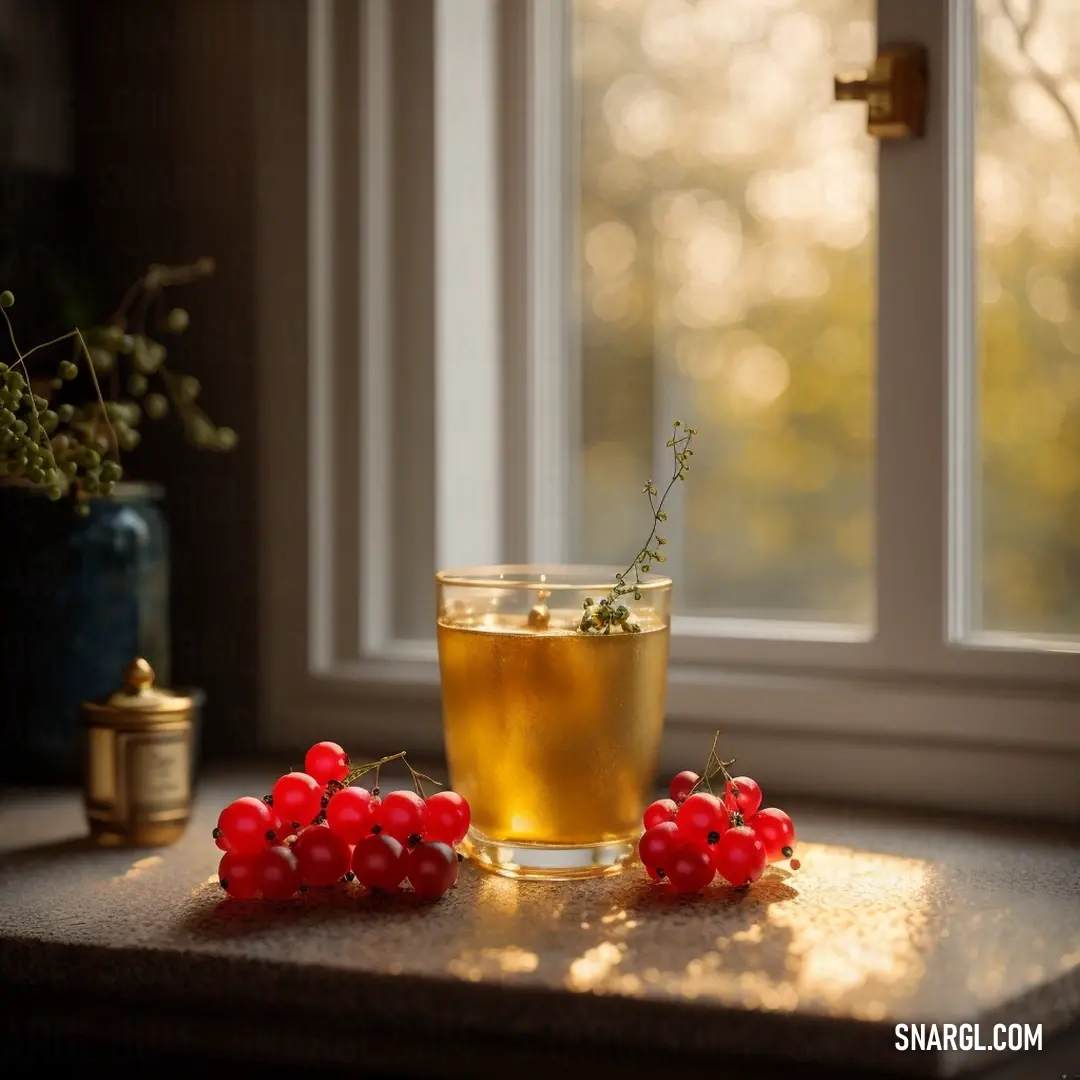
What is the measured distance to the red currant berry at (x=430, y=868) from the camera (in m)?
0.83

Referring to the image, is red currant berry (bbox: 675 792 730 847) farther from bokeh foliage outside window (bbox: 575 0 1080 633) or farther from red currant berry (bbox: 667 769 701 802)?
bokeh foliage outside window (bbox: 575 0 1080 633)

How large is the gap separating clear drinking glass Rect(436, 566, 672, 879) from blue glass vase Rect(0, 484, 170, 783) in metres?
0.40

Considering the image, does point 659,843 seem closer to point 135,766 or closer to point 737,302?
point 135,766

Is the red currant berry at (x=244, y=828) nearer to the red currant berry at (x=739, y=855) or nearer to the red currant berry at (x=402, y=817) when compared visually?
the red currant berry at (x=402, y=817)

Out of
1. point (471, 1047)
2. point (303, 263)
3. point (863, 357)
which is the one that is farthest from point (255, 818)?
point (863, 357)

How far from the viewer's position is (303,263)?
1290 mm

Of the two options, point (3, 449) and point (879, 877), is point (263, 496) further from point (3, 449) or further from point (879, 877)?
point (879, 877)

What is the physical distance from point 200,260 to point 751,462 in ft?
10.7

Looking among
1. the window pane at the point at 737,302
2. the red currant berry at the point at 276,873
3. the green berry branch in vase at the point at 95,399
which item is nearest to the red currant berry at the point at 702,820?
the red currant berry at the point at 276,873

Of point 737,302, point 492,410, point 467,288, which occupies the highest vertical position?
point 737,302

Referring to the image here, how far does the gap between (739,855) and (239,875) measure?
0.33 meters

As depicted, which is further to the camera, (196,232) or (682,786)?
(196,232)

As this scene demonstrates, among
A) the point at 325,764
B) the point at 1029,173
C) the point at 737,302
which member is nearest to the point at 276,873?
the point at 325,764

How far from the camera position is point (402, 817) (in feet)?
2.84
